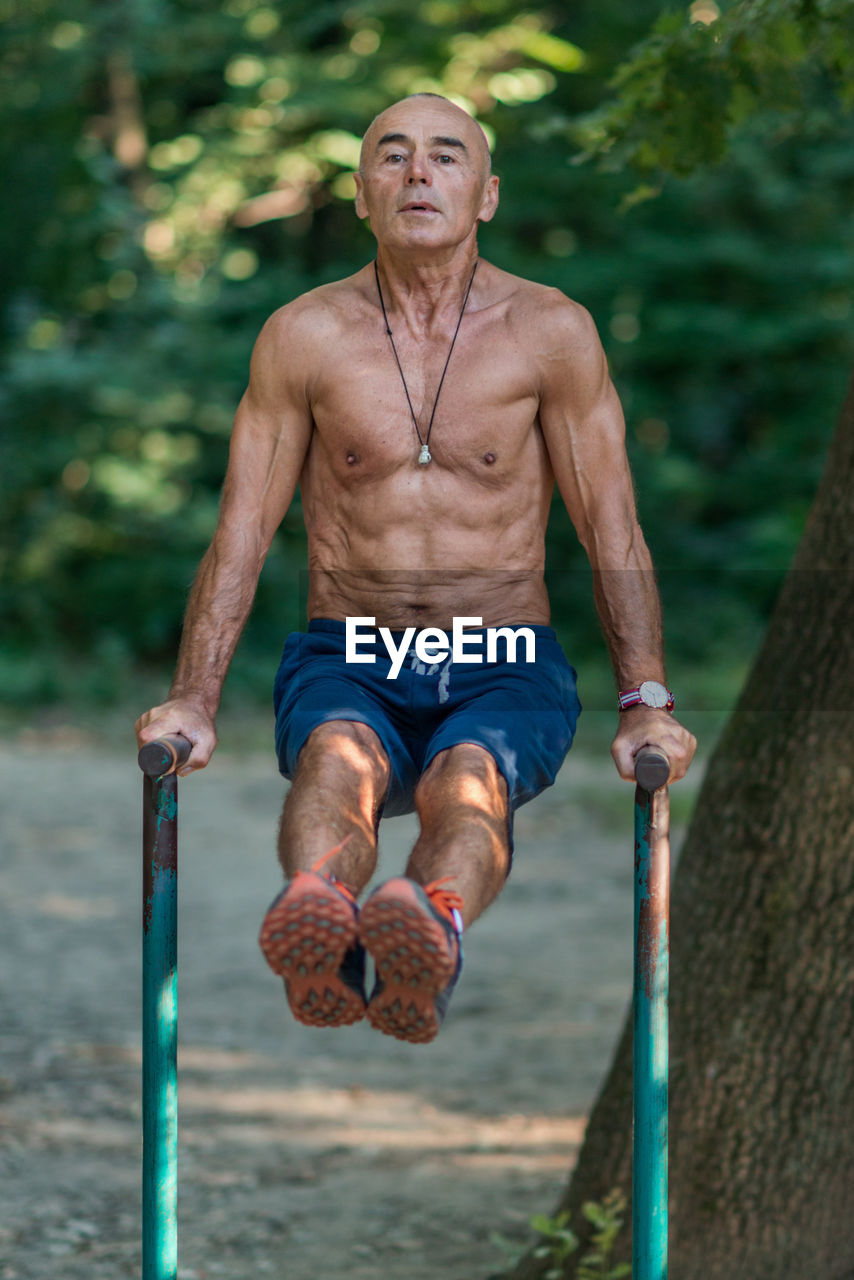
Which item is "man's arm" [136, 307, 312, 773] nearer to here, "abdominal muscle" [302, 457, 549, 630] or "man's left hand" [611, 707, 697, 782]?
"abdominal muscle" [302, 457, 549, 630]

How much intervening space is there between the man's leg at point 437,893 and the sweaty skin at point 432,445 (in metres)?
0.33

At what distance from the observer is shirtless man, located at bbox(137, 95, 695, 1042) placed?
2492 mm

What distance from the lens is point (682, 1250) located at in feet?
11.6

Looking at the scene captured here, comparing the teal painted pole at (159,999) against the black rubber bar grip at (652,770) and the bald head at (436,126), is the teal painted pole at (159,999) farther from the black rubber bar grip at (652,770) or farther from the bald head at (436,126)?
the bald head at (436,126)

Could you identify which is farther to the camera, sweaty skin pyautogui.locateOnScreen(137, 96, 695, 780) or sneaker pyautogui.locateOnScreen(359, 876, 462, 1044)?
sweaty skin pyautogui.locateOnScreen(137, 96, 695, 780)

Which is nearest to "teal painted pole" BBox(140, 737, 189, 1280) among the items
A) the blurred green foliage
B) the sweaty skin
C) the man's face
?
the sweaty skin

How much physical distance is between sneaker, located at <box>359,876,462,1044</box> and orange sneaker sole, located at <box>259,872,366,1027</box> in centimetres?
3

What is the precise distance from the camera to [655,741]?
7.77ft

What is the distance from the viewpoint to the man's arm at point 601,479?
2.57m

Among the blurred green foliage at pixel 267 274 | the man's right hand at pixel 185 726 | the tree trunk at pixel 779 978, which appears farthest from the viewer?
the blurred green foliage at pixel 267 274

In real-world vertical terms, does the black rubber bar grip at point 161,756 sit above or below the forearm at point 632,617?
below

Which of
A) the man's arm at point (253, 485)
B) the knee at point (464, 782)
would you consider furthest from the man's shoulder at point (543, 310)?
the knee at point (464, 782)

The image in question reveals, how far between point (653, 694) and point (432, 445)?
0.54 m

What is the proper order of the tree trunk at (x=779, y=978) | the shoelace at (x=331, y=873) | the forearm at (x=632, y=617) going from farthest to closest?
the tree trunk at (x=779, y=978)
the forearm at (x=632, y=617)
the shoelace at (x=331, y=873)
